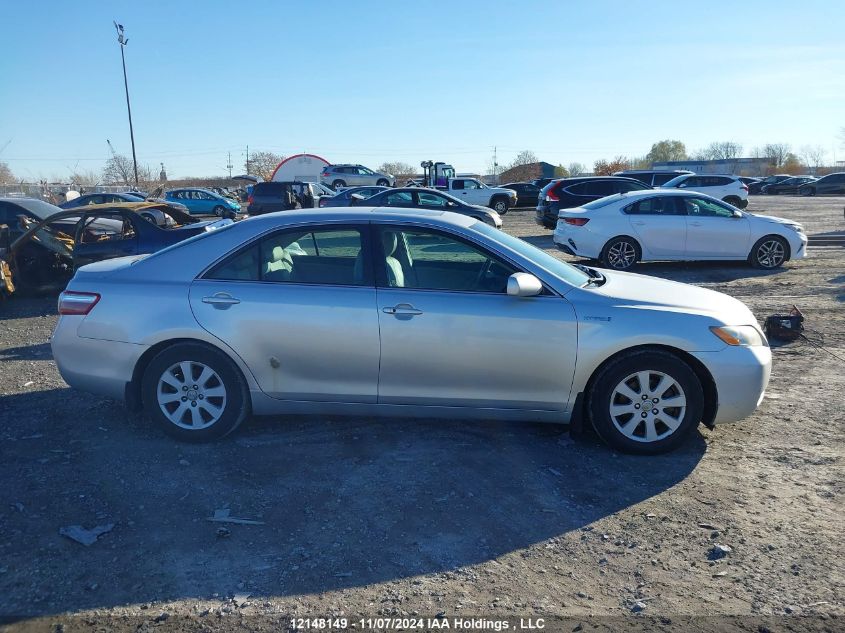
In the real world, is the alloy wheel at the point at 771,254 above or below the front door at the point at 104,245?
below

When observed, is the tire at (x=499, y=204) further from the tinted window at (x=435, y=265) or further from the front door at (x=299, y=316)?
the front door at (x=299, y=316)

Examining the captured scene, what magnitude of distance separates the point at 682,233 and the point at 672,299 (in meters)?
8.65

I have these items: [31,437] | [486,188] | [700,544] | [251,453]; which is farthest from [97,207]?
[486,188]

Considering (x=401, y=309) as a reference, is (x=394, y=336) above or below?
below

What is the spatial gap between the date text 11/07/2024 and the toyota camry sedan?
1743 millimetres

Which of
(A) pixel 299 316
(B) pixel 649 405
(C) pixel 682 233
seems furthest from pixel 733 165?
(A) pixel 299 316

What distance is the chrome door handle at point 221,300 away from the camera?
450 centimetres

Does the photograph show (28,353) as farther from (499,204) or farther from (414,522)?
(499,204)

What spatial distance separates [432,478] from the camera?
4.12 m

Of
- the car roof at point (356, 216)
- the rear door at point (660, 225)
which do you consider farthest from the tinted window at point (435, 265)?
the rear door at point (660, 225)

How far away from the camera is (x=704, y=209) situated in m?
12.6

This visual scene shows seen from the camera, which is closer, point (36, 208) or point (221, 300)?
point (221, 300)

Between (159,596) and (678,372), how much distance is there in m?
3.28

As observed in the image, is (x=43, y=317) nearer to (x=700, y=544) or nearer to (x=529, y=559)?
(x=529, y=559)
